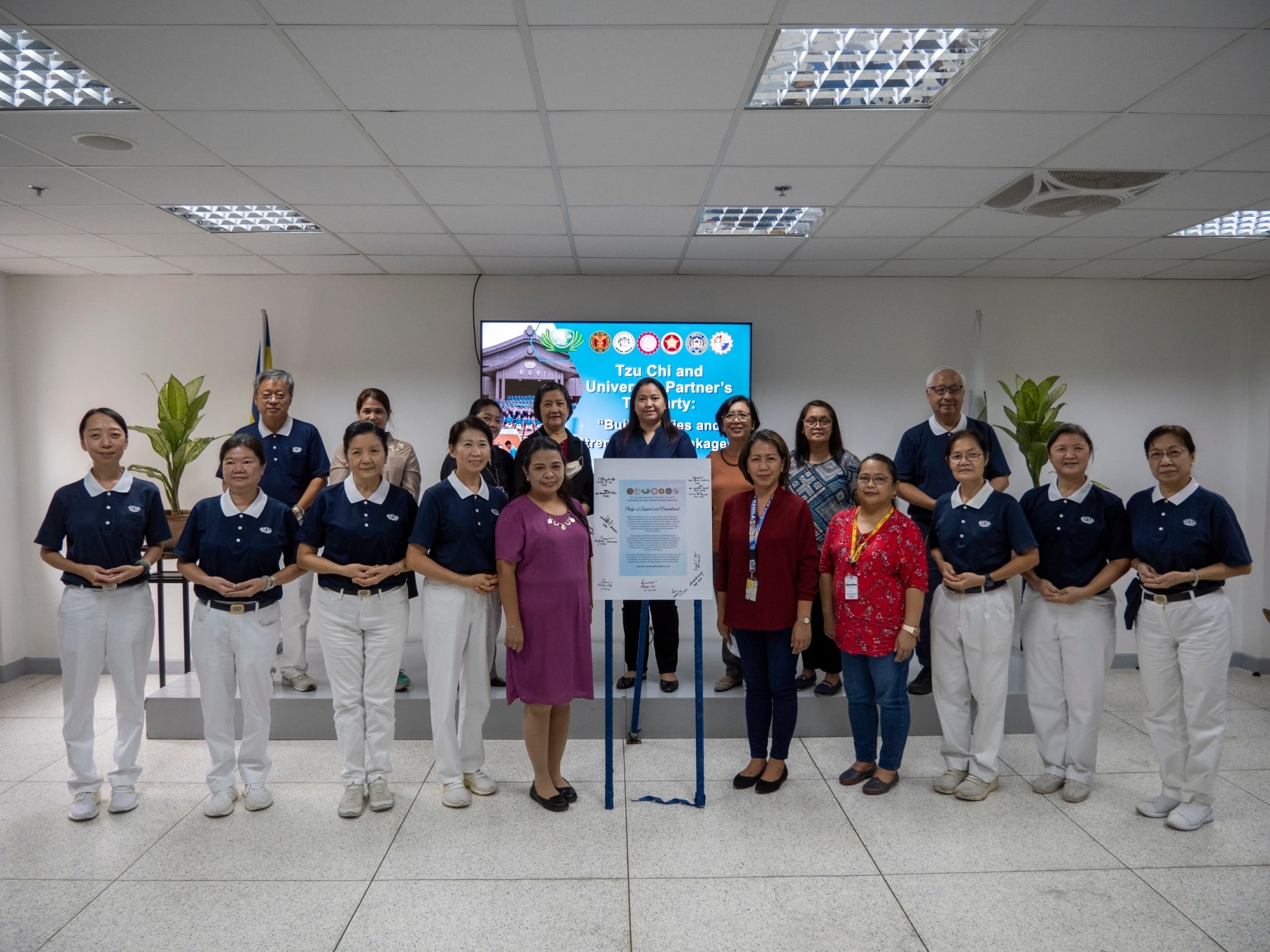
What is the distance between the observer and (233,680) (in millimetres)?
3273

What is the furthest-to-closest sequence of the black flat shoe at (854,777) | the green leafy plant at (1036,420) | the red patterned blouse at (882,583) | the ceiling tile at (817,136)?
the green leafy plant at (1036,420) → the black flat shoe at (854,777) → the red patterned blouse at (882,583) → the ceiling tile at (817,136)

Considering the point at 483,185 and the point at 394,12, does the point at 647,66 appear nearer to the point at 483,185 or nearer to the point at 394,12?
the point at 394,12

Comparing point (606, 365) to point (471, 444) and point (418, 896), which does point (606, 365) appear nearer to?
point (471, 444)

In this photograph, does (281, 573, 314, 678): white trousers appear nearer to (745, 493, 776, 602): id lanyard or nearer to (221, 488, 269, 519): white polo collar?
(221, 488, 269, 519): white polo collar

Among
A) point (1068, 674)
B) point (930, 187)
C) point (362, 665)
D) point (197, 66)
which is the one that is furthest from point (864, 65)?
point (362, 665)

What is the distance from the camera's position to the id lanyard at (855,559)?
10.8ft

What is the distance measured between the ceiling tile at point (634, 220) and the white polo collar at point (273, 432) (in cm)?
194

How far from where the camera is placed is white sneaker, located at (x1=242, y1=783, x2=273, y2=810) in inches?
128

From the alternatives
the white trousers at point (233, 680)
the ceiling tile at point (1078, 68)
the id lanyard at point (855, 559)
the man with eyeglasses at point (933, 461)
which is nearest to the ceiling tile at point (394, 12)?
the ceiling tile at point (1078, 68)

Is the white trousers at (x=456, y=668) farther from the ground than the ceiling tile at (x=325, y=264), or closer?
closer

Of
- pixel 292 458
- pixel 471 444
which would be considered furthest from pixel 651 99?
pixel 292 458

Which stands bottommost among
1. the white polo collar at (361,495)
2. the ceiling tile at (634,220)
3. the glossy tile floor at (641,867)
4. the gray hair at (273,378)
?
the glossy tile floor at (641,867)

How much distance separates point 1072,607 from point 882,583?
0.87m

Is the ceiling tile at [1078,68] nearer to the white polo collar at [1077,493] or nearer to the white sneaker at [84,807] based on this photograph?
the white polo collar at [1077,493]
